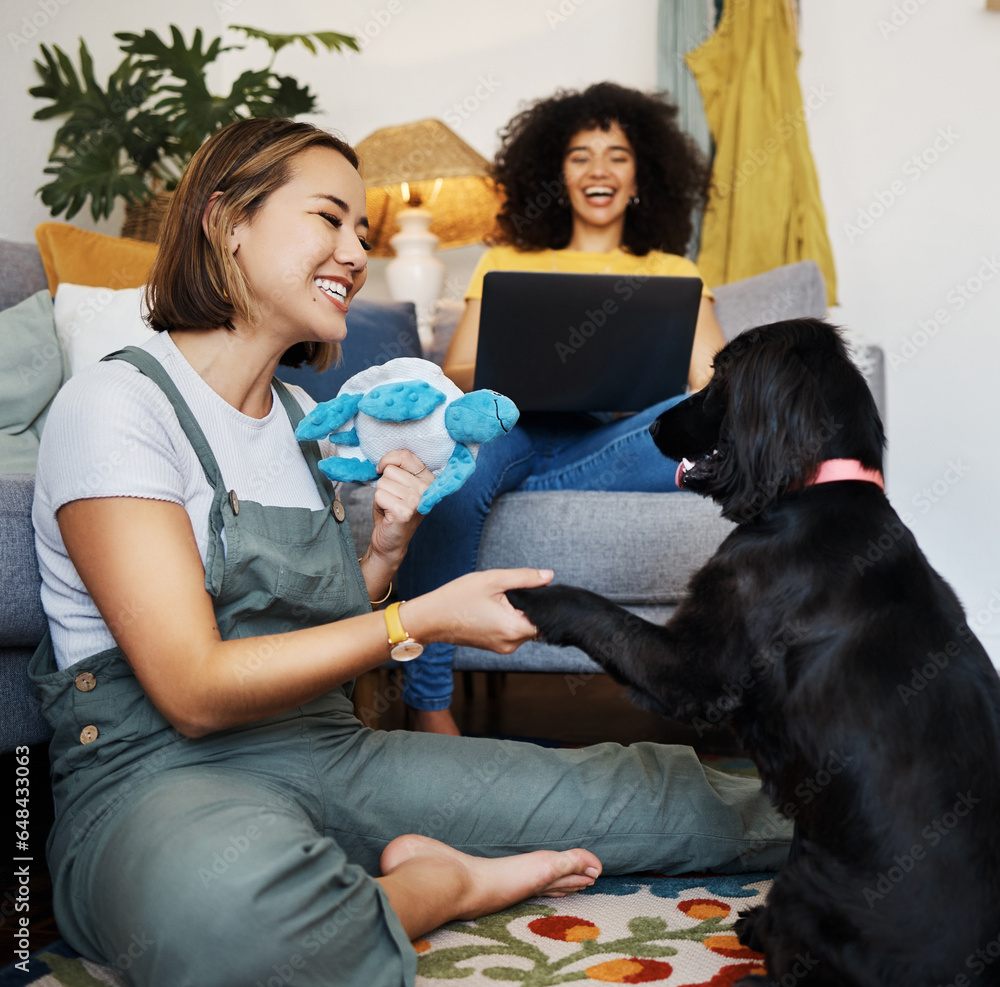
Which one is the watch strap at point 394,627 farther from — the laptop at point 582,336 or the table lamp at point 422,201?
the table lamp at point 422,201

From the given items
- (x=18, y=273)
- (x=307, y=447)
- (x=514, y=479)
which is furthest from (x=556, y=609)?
(x=18, y=273)

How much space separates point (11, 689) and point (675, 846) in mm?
913

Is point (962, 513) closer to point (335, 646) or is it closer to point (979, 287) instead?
point (979, 287)

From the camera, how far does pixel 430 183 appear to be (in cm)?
308

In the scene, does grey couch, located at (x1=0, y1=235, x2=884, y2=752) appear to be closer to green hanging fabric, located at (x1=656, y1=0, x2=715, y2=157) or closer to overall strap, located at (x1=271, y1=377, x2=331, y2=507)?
overall strap, located at (x1=271, y1=377, x2=331, y2=507)

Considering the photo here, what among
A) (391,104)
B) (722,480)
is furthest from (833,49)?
(722,480)

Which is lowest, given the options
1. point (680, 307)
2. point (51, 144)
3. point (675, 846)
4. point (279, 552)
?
point (675, 846)

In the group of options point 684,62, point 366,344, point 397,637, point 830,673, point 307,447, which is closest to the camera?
point 830,673

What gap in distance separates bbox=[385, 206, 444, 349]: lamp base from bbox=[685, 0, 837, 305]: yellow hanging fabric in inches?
37.8

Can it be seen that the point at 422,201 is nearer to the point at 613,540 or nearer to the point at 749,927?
the point at 613,540

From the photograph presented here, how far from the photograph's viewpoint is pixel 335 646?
38.8 inches

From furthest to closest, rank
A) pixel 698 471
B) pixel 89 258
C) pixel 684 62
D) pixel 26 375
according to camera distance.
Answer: pixel 684 62 < pixel 89 258 < pixel 26 375 < pixel 698 471

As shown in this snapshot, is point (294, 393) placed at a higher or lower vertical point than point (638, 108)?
lower

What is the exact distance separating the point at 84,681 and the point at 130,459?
0.27 meters
